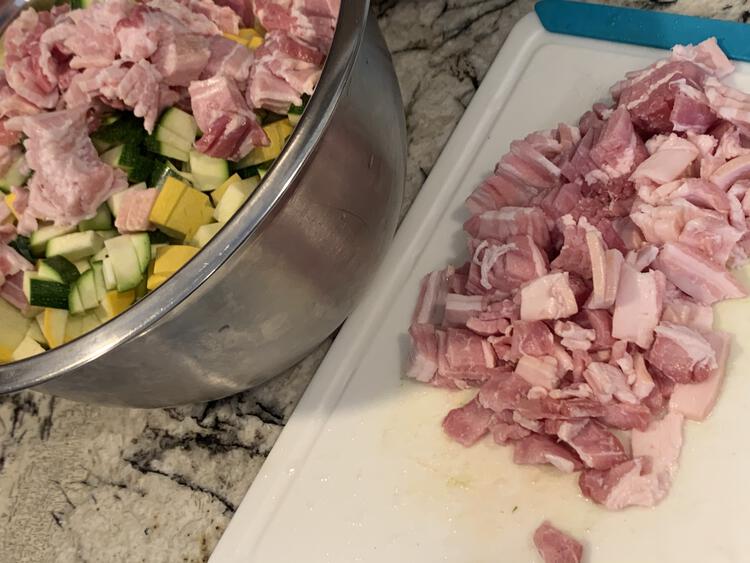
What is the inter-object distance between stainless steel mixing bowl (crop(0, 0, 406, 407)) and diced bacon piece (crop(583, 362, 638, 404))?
17.5 inches

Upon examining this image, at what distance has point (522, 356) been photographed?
1.40 m

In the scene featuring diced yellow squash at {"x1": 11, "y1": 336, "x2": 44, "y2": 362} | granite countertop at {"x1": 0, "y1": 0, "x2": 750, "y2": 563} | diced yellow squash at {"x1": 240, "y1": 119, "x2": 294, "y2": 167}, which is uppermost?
diced yellow squash at {"x1": 240, "y1": 119, "x2": 294, "y2": 167}

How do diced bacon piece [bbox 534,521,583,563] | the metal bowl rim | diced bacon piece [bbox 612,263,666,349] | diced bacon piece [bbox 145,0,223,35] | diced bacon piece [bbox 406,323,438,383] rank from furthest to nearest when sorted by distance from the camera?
diced bacon piece [bbox 145,0,223,35] → diced bacon piece [bbox 406,323,438,383] → diced bacon piece [bbox 612,263,666,349] → diced bacon piece [bbox 534,521,583,563] → the metal bowl rim

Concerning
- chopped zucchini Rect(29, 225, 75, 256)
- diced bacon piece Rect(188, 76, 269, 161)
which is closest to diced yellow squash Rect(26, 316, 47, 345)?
chopped zucchini Rect(29, 225, 75, 256)

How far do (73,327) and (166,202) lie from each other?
Result: 12.0 inches

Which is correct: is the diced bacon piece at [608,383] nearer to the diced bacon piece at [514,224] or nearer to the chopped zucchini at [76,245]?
the diced bacon piece at [514,224]

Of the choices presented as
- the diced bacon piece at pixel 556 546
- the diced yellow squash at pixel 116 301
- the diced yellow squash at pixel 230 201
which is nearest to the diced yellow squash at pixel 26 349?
the diced yellow squash at pixel 116 301

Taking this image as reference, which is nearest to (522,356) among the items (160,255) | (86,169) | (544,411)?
(544,411)

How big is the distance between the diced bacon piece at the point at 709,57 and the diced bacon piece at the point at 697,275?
439mm

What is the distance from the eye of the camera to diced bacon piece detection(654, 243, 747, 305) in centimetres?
139

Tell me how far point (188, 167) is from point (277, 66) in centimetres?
27

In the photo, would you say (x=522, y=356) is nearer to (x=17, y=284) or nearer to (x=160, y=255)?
(x=160, y=255)

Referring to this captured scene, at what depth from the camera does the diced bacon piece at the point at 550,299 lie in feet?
4.54

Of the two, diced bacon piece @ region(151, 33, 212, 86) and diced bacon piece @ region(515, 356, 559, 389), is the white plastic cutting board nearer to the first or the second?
diced bacon piece @ region(515, 356, 559, 389)
